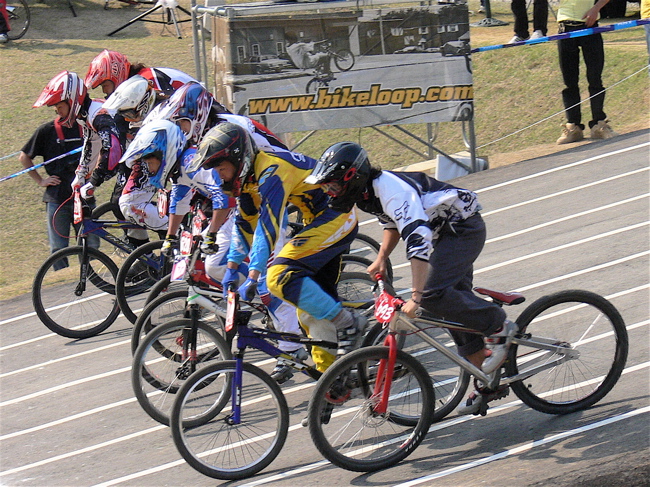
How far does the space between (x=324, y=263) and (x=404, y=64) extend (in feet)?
17.7

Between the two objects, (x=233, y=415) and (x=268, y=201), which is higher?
(x=268, y=201)

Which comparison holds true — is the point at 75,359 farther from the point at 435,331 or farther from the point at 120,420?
the point at 435,331

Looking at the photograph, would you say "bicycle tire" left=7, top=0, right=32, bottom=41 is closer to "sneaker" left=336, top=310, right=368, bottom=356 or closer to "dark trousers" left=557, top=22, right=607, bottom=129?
"dark trousers" left=557, top=22, right=607, bottom=129

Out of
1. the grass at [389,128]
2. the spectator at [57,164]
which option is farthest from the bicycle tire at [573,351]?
the grass at [389,128]

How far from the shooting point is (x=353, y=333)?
613 centimetres

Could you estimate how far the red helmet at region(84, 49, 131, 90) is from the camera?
985 cm

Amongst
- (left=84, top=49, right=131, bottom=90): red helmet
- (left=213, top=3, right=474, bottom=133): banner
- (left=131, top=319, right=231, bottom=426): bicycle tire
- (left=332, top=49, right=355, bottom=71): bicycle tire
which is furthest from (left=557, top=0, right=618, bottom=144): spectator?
(left=131, top=319, right=231, bottom=426): bicycle tire

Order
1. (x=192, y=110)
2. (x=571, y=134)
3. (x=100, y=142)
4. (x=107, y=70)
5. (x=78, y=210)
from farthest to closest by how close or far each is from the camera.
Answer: (x=571, y=134), (x=107, y=70), (x=100, y=142), (x=78, y=210), (x=192, y=110)

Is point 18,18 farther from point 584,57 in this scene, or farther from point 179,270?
point 179,270

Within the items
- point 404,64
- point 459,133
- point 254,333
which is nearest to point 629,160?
point 404,64

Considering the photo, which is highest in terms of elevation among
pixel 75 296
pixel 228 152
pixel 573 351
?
pixel 228 152

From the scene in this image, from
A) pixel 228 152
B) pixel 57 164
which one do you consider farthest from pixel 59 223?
pixel 228 152

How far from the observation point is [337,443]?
215 inches

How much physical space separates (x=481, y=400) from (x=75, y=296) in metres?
4.94
